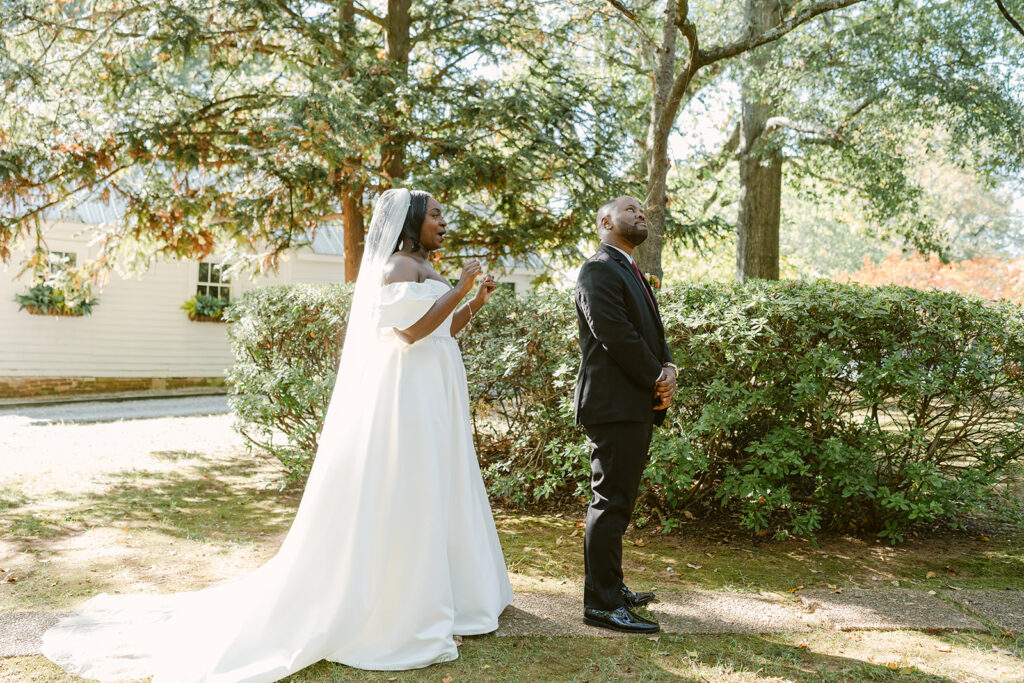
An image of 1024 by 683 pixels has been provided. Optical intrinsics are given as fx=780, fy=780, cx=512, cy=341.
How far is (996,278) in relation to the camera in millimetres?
20125

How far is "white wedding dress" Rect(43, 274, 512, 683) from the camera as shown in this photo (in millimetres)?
3693

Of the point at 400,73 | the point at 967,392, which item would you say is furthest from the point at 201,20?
the point at 967,392

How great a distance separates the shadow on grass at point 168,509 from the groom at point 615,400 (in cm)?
325

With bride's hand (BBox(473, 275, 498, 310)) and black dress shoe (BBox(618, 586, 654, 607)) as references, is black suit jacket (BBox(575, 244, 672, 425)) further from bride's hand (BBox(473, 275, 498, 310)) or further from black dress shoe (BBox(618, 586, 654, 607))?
black dress shoe (BBox(618, 586, 654, 607))

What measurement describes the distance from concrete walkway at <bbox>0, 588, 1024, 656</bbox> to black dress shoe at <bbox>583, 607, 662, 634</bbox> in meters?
0.05

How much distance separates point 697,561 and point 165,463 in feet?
22.2

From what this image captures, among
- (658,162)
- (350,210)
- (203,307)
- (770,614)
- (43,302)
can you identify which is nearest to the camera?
(770,614)

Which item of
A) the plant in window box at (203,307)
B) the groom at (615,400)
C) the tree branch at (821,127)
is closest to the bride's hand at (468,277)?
the groom at (615,400)

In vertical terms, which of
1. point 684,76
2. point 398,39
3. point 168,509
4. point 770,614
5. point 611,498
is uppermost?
point 398,39

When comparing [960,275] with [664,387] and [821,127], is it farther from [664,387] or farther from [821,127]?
[664,387]

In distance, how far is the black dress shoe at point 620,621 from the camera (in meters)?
4.11

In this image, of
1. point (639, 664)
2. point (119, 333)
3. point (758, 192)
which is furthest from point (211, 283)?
point (639, 664)

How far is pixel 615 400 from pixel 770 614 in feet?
5.06

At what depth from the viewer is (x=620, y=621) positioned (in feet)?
13.6
